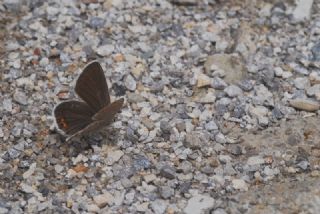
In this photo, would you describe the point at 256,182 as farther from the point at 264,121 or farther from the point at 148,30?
the point at 148,30

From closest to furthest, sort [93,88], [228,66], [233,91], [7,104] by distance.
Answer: [93,88] < [7,104] < [233,91] < [228,66]

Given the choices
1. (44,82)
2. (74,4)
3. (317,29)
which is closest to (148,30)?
(74,4)

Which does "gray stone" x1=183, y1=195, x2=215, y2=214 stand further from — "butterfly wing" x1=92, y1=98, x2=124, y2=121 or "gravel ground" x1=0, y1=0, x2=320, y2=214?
"butterfly wing" x1=92, y1=98, x2=124, y2=121

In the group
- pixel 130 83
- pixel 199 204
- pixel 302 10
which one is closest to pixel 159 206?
pixel 199 204

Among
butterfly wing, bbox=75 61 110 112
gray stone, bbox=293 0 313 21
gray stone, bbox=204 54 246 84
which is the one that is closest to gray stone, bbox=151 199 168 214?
butterfly wing, bbox=75 61 110 112

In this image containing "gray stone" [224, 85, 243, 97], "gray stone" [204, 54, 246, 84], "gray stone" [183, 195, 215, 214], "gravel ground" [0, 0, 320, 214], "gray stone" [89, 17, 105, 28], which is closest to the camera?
"gray stone" [183, 195, 215, 214]

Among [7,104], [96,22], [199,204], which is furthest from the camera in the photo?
[96,22]

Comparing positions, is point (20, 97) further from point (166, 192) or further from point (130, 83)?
point (166, 192)

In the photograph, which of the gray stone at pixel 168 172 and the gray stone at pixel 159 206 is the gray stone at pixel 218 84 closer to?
the gray stone at pixel 168 172
